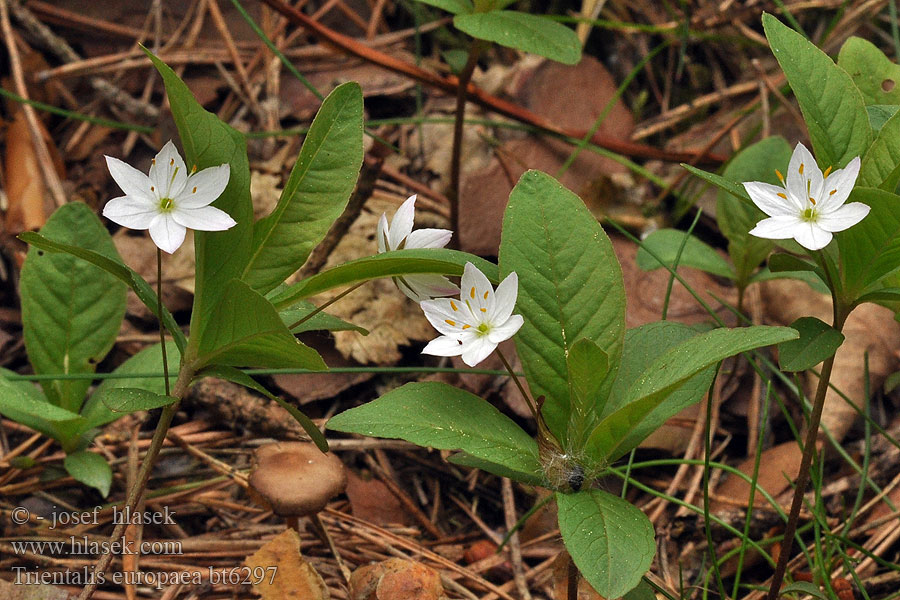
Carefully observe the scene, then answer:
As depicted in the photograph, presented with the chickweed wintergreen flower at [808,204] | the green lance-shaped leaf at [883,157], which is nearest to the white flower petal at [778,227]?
the chickweed wintergreen flower at [808,204]

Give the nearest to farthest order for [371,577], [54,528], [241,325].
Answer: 1. [241,325]
2. [371,577]
3. [54,528]

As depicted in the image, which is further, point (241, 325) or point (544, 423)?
point (544, 423)

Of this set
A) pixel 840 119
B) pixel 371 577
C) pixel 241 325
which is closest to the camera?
pixel 241 325

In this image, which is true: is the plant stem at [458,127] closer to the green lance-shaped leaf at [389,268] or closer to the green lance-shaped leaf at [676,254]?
the green lance-shaped leaf at [676,254]

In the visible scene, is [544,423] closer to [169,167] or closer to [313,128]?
[313,128]

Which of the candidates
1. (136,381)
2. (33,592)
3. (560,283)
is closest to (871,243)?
(560,283)

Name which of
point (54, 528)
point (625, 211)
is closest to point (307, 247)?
point (54, 528)

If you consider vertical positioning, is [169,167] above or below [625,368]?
above

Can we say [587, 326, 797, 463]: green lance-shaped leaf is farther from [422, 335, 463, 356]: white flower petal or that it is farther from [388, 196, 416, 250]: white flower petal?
[388, 196, 416, 250]: white flower petal
